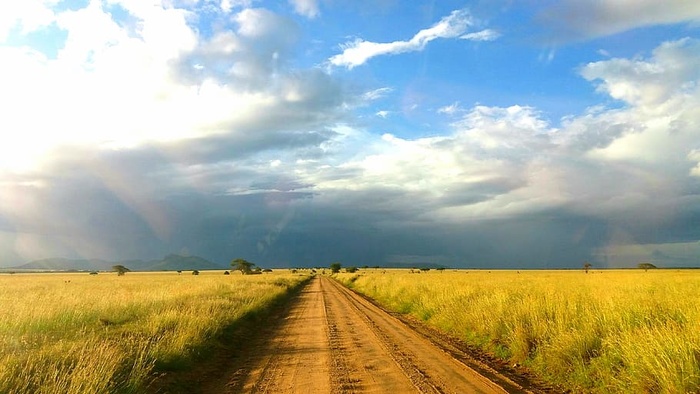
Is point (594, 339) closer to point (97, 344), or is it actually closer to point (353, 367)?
point (353, 367)

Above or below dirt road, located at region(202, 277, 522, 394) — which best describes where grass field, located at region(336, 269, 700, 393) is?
above

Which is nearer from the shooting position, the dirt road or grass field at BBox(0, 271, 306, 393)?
grass field at BBox(0, 271, 306, 393)

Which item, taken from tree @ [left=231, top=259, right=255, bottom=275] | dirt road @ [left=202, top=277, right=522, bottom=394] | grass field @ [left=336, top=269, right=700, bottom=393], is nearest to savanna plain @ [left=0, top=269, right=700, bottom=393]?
grass field @ [left=336, top=269, right=700, bottom=393]

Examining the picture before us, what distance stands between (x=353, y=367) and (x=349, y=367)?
0.09 meters

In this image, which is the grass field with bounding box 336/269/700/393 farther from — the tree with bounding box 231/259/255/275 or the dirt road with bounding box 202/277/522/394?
the tree with bounding box 231/259/255/275

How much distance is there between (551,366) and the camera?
1025 cm

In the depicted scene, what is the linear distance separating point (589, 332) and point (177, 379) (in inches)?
359

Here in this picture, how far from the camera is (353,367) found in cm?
1061

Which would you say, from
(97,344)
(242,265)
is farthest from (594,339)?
(242,265)

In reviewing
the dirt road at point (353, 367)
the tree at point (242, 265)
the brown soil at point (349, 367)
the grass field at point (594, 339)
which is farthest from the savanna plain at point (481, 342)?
the tree at point (242, 265)

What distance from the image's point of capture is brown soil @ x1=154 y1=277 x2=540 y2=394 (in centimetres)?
890

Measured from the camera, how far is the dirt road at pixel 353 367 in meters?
8.82

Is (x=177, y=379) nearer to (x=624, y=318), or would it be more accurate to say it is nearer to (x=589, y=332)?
(x=589, y=332)

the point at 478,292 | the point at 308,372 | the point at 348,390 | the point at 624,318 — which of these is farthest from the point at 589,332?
the point at 478,292
